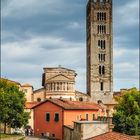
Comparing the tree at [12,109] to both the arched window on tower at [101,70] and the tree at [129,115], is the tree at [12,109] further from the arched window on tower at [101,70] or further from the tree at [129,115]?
the arched window on tower at [101,70]

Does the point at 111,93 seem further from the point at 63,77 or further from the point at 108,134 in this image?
the point at 108,134

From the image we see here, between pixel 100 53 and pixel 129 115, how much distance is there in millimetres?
39962

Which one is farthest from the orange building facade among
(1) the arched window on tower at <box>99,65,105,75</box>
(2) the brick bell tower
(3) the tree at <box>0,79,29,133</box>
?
(1) the arched window on tower at <box>99,65,105,75</box>

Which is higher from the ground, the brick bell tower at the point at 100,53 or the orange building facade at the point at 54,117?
the brick bell tower at the point at 100,53

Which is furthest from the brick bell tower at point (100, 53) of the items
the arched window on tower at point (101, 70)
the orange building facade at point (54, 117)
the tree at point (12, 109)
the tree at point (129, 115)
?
the tree at point (12, 109)

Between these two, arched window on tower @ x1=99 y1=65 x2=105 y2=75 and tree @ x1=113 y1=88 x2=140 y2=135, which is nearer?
tree @ x1=113 y1=88 x2=140 y2=135

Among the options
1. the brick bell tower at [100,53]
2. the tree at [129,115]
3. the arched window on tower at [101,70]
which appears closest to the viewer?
the tree at [129,115]

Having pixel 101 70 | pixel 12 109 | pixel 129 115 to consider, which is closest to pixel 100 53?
pixel 101 70

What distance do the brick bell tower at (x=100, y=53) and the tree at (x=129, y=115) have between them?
107 ft

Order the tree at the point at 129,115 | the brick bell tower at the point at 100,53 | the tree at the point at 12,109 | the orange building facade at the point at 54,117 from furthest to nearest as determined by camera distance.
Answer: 1. the brick bell tower at the point at 100,53
2. the tree at the point at 129,115
3. the orange building facade at the point at 54,117
4. the tree at the point at 12,109

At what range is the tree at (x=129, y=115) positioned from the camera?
2354 inches

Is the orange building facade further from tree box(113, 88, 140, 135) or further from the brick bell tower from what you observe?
the brick bell tower

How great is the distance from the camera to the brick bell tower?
3920 inches

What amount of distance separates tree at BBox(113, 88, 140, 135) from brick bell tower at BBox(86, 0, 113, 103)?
32.6 metres
